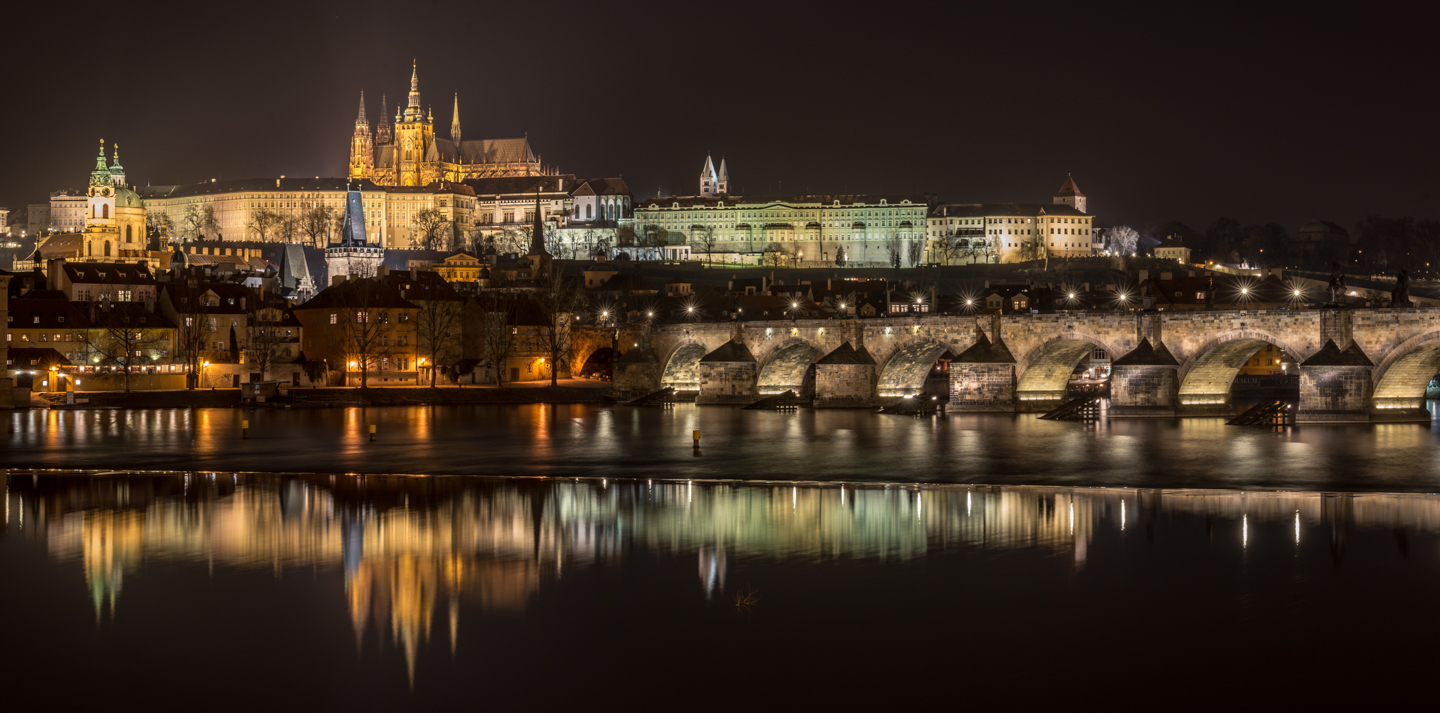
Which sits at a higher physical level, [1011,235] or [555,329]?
[1011,235]

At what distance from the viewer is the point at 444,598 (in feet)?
58.5

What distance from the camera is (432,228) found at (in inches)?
7077

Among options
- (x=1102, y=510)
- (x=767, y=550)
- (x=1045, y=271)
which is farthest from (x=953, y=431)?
(x=1045, y=271)

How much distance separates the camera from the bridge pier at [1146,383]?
151 ft

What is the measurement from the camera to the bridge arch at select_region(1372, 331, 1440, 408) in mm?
40562

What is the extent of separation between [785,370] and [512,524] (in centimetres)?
3781

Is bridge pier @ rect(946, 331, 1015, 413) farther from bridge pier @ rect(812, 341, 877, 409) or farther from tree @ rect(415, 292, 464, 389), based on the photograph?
tree @ rect(415, 292, 464, 389)

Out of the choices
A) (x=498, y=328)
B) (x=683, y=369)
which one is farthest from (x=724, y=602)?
(x=498, y=328)

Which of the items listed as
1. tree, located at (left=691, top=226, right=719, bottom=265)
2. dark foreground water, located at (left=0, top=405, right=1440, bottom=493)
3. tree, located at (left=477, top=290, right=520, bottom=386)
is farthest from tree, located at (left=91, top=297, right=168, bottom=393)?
tree, located at (left=691, top=226, right=719, bottom=265)

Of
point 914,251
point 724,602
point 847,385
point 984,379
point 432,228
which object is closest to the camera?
point 724,602

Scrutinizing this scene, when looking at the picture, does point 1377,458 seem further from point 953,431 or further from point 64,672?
point 64,672

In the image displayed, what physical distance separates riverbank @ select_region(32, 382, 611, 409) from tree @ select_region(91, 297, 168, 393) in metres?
Answer: 3.89

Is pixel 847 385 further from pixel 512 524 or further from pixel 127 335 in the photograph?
pixel 512 524

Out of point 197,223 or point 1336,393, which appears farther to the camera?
point 197,223
